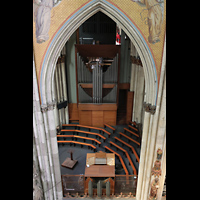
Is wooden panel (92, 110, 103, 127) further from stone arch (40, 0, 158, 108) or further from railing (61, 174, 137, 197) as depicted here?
stone arch (40, 0, 158, 108)

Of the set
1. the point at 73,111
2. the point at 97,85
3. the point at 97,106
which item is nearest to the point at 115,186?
the point at 97,106

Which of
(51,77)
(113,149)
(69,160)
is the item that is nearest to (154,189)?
(113,149)

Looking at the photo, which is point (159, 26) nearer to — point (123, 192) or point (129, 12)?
point (129, 12)

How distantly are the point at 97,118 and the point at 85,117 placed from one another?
0.90 metres

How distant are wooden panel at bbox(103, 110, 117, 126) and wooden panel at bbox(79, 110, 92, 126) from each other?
3.67ft

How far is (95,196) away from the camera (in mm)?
7707

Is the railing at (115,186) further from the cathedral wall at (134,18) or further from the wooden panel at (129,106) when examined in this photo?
the wooden panel at (129,106)

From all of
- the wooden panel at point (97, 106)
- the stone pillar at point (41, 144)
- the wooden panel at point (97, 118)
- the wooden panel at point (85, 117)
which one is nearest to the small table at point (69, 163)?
the stone pillar at point (41, 144)

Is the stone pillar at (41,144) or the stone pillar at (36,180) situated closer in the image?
the stone pillar at (41,144)

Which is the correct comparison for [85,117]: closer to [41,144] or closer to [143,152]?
[41,144]

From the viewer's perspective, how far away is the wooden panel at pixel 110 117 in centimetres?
1249

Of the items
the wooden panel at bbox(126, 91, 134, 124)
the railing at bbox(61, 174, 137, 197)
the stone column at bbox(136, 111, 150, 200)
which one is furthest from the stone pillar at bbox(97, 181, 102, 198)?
the wooden panel at bbox(126, 91, 134, 124)

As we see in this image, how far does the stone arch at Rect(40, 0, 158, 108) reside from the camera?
5.49 metres

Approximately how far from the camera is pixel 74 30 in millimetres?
5750
